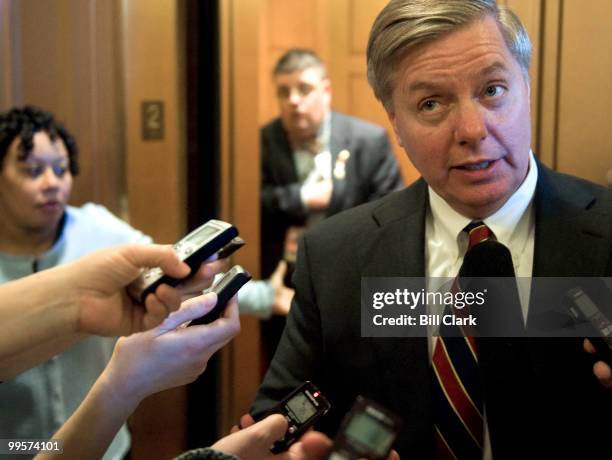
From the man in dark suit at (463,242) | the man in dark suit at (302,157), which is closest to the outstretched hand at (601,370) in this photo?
the man in dark suit at (463,242)

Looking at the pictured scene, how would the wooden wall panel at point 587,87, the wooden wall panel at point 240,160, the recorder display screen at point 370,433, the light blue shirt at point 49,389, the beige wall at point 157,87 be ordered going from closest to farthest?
the recorder display screen at point 370,433 < the wooden wall panel at point 587,87 < the light blue shirt at point 49,389 < the beige wall at point 157,87 < the wooden wall panel at point 240,160

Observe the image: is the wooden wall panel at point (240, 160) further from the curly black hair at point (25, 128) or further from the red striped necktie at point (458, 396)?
the red striped necktie at point (458, 396)

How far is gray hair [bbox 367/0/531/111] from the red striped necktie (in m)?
0.24

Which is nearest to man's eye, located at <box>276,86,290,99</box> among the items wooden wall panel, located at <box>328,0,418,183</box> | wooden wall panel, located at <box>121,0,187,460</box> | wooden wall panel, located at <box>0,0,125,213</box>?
wooden wall panel, located at <box>328,0,418,183</box>

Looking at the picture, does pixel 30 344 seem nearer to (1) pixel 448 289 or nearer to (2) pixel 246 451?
(2) pixel 246 451

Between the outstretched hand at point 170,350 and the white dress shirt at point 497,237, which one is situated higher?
the white dress shirt at point 497,237

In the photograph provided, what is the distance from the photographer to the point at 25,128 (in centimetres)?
157

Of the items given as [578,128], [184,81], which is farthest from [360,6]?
[578,128]

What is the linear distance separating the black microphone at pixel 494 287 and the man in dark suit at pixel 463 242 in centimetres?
1

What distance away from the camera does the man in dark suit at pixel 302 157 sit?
5.93ft

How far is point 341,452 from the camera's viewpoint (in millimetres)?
723

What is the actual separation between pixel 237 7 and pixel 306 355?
1.16m

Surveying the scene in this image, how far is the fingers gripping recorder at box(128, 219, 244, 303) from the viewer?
79 cm

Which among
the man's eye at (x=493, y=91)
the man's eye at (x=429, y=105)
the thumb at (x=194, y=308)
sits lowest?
the thumb at (x=194, y=308)
